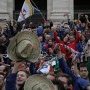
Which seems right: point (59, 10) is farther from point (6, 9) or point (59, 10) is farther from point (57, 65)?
point (57, 65)

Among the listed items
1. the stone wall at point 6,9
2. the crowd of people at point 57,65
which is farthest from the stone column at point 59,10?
the crowd of people at point 57,65

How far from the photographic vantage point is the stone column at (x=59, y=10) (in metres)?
34.5

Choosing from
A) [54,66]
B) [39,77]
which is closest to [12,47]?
[39,77]

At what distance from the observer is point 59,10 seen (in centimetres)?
3503

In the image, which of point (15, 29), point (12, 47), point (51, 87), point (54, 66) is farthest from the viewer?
point (15, 29)

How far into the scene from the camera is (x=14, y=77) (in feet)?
25.0

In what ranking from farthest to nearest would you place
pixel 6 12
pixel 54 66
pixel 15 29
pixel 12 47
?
pixel 6 12
pixel 15 29
pixel 54 66
pixel 12 47

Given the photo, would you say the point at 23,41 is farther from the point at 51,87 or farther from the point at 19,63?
the point at 51,87

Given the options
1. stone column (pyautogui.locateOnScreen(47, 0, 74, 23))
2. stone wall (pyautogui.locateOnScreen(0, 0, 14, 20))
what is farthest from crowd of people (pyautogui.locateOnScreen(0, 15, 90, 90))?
stone wall (pyautogui.locateOnScreen(0, 0, 14, 20))

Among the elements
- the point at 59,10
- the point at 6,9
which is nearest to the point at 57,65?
the point at 59,10

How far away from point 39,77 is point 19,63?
344mm

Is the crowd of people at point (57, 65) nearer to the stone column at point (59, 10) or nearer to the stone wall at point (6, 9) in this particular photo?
the stone column at point (59, 10)

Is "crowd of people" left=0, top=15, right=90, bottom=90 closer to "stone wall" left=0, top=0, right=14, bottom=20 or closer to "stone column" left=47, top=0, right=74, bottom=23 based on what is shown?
"stone column" left=47, top=0, right=74, bottom=23

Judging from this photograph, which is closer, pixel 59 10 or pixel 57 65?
pixel 57 65
